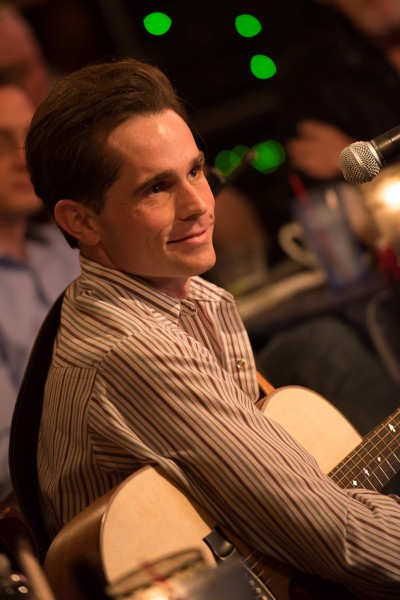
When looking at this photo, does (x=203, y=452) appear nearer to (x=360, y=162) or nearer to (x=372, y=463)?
(x=372, y=463)

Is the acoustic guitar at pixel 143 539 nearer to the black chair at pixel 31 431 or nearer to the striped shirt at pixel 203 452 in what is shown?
the striped shirt at pixel 203 452

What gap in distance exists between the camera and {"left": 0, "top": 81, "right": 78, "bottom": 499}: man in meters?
3.60

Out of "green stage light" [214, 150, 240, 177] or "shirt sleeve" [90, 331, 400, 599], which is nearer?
"shirt sleeve" [90, 331, 400, 599]

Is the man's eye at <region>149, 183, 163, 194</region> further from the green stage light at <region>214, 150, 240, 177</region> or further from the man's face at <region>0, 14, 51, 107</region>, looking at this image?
the green stage light at <region>214, 150, 240, 177</region>

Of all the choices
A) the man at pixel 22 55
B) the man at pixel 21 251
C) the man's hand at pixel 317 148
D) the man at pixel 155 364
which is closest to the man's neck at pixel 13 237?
the man at pixel 21 251

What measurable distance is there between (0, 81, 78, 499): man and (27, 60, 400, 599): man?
1509 millimetres

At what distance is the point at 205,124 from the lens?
5012mm

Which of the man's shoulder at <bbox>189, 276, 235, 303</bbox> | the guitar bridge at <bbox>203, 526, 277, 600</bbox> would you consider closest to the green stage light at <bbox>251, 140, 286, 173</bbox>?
the man's shoulder at <bbox>189, 276, 235, 303</bbox>

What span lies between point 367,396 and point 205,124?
195 centimetres

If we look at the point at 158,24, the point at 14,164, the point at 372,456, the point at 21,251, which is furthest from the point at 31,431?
the point at 158,24

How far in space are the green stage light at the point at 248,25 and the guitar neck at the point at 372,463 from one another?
320 centimetres

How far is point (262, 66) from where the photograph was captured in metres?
4.87

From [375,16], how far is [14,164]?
74.5 inches

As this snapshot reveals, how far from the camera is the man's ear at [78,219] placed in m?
2.05
